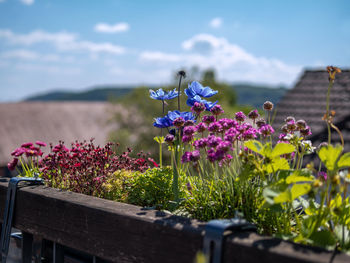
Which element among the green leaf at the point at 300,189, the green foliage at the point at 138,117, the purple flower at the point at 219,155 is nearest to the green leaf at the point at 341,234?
the green leaf at the point at 300,189

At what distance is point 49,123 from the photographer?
30.6 meters

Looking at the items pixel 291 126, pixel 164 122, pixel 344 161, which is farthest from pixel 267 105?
pixel 344 161

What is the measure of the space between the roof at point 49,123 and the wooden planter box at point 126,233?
25.5 metres

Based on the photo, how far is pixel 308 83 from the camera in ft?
28.0

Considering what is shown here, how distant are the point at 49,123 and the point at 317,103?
26.2 meters

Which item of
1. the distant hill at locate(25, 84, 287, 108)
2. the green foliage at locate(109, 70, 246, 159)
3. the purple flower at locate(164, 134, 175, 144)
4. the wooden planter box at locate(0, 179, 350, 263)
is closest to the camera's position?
the wooden planter box at locate(0, 179, 350, 263)

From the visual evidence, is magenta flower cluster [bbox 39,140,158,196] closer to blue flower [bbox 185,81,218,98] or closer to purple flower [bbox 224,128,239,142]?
blue flower [bbox 185,81,218,98]

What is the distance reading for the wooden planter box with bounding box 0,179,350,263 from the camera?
1.18 metres

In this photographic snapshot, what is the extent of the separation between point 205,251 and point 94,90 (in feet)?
278

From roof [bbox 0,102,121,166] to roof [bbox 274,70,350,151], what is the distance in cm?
2094

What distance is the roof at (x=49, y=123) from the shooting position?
27516mm

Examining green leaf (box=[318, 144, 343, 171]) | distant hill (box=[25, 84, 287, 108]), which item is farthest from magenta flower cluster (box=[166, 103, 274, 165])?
distant hill (box=[25, 84, 287, 108])

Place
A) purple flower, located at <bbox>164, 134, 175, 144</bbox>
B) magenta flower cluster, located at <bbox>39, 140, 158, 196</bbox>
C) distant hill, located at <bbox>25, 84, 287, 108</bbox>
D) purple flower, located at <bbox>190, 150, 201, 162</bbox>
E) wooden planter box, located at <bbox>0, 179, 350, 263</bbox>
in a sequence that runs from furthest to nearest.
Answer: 1. distant hill, located at <bbox>25, 84, 287, 108</bbox>
2. magenta flower cluster, located at <bbox>39, 140, 158, 196</bbox>
3. purple flower, located at <bbox>164, 134, 175, 144</bbox>
4. purple flower, located at <bbox>190, 150, 201, 162</bbox>
5. wooden planter box, located at <bbox>0, 179, 350, 263</bbox>

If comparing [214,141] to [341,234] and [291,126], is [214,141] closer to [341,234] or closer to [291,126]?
[291,126]
